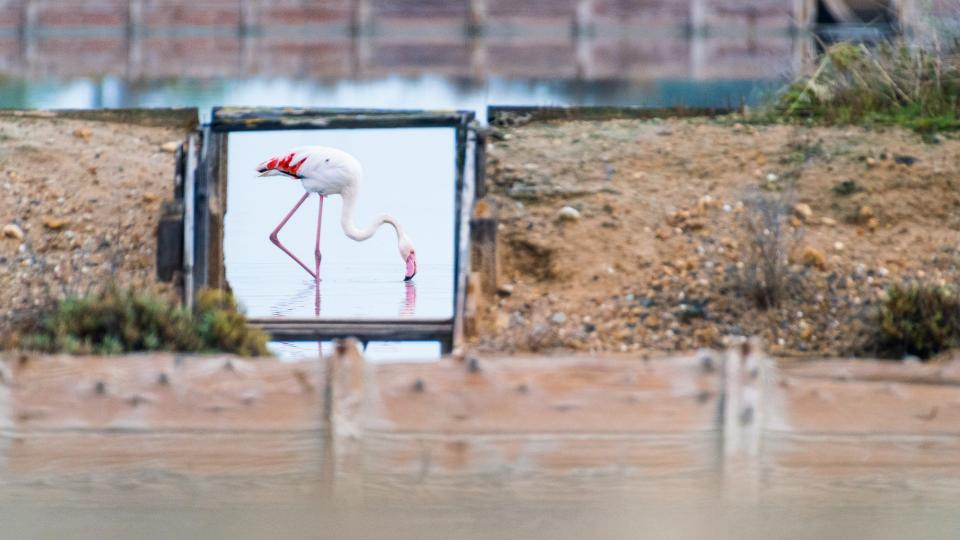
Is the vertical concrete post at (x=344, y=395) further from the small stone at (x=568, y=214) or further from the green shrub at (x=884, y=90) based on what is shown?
the green shrub at (x=884, y=90)

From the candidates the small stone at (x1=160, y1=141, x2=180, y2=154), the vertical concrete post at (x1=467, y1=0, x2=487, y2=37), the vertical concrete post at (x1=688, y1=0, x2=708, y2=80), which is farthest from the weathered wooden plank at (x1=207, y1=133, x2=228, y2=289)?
the vertical concrete post at (x1=688, y1=0, x2=708, y2=80)

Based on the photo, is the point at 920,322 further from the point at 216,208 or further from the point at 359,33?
the point at 359,33

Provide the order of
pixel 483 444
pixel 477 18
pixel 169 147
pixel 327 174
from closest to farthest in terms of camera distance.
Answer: pixel 483 444 < pixel 327 174 < pixel 169 147 < pixel 477 18

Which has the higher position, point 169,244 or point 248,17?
point 248,17

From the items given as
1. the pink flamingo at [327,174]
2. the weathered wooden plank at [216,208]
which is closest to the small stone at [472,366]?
the weathered wooden plank at [216,208]

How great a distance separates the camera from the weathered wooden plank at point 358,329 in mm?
8156

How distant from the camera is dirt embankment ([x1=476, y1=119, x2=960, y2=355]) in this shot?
7.86m

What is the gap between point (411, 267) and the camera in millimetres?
9672

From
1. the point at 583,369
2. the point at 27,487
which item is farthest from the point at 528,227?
the point at 27,487

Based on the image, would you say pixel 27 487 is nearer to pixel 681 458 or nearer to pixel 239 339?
pixel 239 339

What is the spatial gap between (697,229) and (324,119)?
252cm

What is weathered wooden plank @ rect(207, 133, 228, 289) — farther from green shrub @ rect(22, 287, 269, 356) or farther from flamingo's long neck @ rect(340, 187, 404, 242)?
green shrub @ rect(22, 287, 269, 356)

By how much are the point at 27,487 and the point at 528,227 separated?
3.92 metres

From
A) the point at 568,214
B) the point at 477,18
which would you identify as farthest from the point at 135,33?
the point at 568,214
